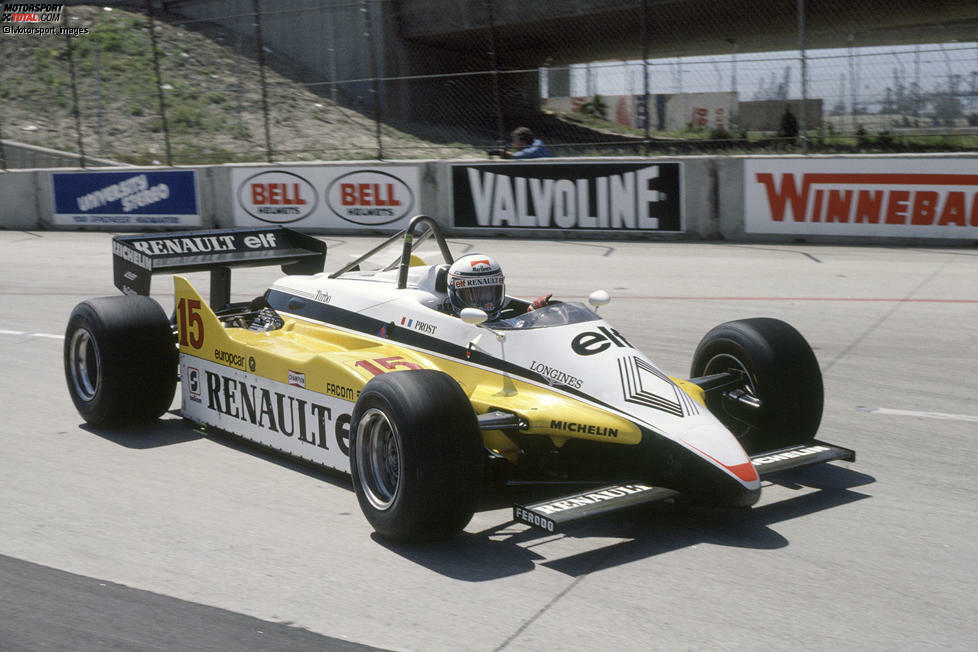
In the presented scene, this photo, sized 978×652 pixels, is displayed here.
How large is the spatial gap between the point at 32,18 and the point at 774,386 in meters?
33.5

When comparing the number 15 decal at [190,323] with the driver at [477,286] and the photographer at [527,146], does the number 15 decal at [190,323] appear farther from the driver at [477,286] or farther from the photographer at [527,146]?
the photographer at [527,146]

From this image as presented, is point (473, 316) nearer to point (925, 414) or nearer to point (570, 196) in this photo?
point (925, 414)

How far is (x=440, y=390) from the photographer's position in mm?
4898

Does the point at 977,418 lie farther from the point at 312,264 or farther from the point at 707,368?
the point at 312,264

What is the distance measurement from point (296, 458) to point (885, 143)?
431 inches

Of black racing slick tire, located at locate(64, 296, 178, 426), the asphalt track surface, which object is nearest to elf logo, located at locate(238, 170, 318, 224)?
the asphalt track surface

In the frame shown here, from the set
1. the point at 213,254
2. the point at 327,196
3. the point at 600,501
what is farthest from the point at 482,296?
the point at 327,196

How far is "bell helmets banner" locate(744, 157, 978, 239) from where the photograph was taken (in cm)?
1402

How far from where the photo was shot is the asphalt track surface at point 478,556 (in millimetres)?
4137

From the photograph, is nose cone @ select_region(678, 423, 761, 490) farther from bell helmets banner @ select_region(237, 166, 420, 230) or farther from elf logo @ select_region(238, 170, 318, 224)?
elf logo @ select_region(238, 170, 318, 224)

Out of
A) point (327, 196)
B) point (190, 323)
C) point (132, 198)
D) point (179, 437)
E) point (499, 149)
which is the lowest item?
point (179, 437)

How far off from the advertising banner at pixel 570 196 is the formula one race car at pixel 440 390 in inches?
351

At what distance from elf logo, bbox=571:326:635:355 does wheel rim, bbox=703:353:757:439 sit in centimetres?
87

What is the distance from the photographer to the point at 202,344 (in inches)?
275
